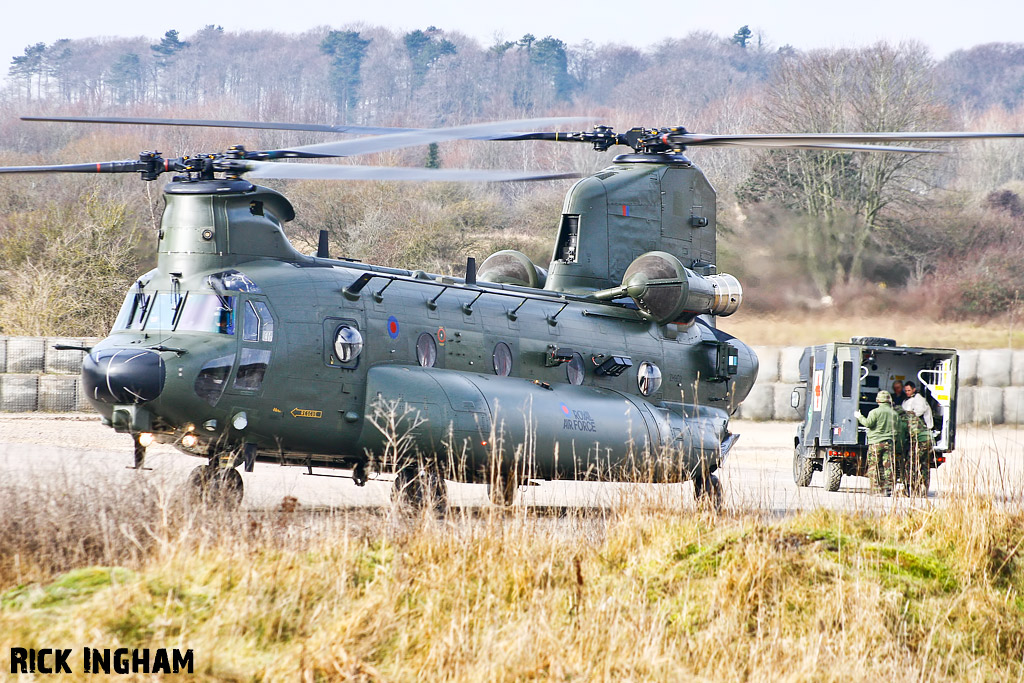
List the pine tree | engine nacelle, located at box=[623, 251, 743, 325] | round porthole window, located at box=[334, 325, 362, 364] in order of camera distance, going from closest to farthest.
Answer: round porthole window, located at box=[334, 325, 362, 364] → engine nacelle, located at box=[623, 251, 743, 325] → the pine tree

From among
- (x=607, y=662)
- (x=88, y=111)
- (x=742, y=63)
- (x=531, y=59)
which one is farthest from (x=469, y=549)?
(x=742, y=63)

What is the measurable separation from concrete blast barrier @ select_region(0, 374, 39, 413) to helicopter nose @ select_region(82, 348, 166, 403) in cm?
1456

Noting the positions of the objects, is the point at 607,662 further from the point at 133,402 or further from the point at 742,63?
the point at 742,63

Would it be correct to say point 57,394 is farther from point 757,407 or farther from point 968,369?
point 968,369

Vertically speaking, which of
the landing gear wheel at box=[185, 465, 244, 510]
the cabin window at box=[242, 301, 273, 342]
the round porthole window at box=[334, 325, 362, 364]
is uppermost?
the cabin window at box=[242, 301, 273, 342]

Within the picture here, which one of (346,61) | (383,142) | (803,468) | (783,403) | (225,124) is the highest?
(346,61)

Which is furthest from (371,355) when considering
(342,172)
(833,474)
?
(833,474)

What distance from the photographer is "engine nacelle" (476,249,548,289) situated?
1709 cm

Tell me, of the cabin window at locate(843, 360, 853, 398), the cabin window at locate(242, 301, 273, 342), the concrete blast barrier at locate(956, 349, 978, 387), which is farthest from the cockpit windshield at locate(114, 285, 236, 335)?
the concrete blast barrier at locate(956, 349, 978, 387)

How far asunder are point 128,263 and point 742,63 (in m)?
112

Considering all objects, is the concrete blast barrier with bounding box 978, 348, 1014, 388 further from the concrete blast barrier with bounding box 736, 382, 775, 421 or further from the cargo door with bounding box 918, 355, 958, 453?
the cargo door with bounding box 918, 355, 958, 453

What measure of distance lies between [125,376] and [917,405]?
476 inches

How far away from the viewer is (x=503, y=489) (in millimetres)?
12609

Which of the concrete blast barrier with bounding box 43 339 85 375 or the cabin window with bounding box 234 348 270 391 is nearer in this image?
the cabin window with bounding box 234 348 270 391
